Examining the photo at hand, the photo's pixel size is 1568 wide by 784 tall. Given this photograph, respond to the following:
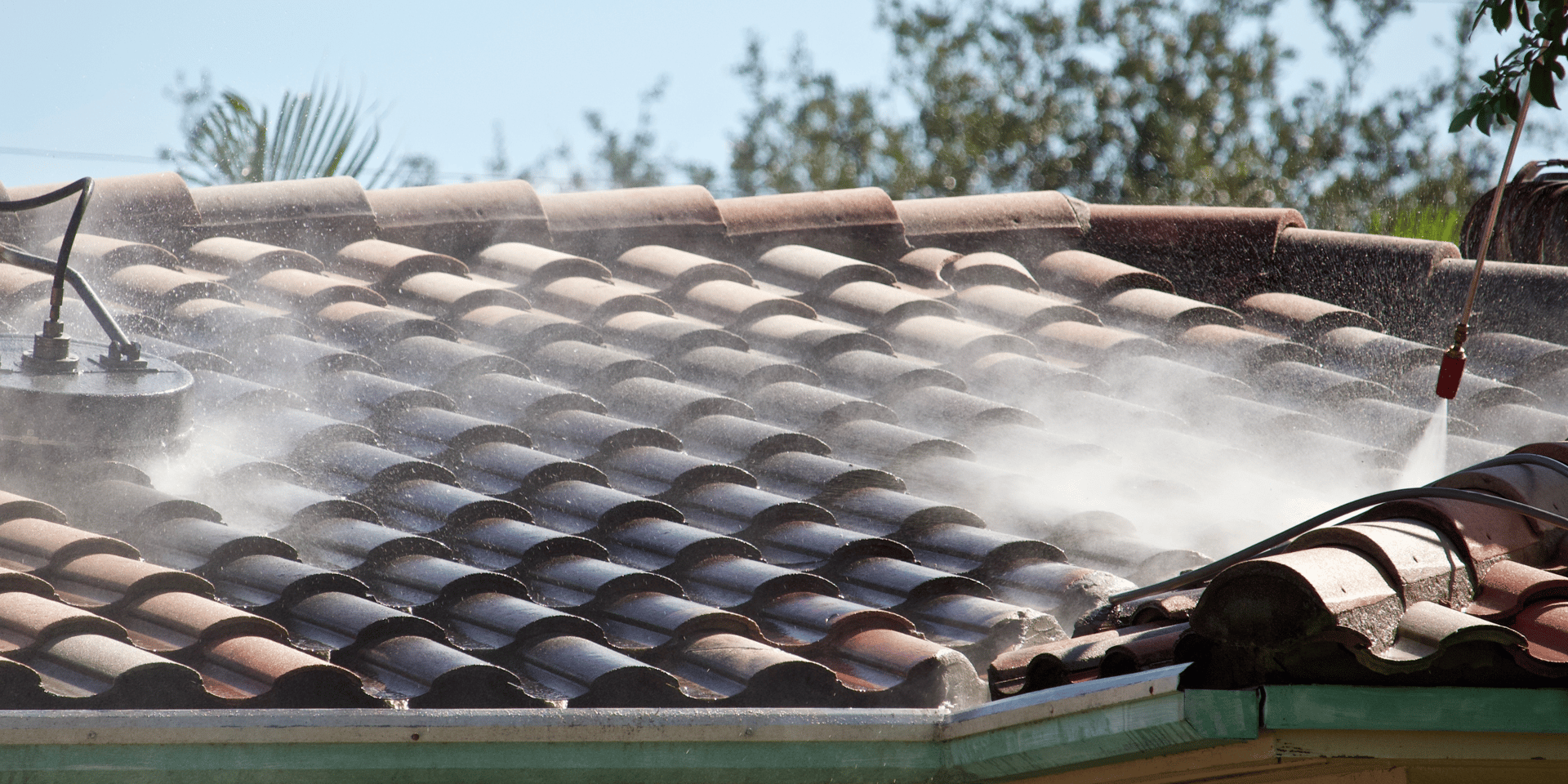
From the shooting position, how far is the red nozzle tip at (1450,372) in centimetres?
311

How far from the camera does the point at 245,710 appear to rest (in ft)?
7.26

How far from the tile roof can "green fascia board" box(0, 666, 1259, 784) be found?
11 cm

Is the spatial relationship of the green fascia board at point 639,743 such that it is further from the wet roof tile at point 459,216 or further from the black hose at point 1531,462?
the wet roof tile at point 459,216

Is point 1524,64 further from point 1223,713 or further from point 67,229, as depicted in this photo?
point 67,229

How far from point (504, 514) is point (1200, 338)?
284cm

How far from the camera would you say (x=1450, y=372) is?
10.3 ft

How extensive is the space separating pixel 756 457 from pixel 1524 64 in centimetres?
193

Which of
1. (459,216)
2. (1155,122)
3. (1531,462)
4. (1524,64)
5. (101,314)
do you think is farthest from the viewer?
(1155,122)

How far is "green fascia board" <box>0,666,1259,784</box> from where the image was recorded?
212 cm

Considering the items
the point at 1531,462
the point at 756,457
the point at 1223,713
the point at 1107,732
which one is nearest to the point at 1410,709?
the point at 1223,713

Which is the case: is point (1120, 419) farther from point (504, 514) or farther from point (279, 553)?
point (279, 553)

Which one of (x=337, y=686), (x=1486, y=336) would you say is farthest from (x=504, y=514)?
(x=1486, y=336)

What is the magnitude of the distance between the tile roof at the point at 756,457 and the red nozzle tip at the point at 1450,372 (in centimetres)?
31

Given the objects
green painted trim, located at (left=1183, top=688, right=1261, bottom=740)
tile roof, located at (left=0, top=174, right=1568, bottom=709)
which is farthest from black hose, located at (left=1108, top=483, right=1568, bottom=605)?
green painted trim, located at (left=1183, top=688, right=1261, bottom=740)
